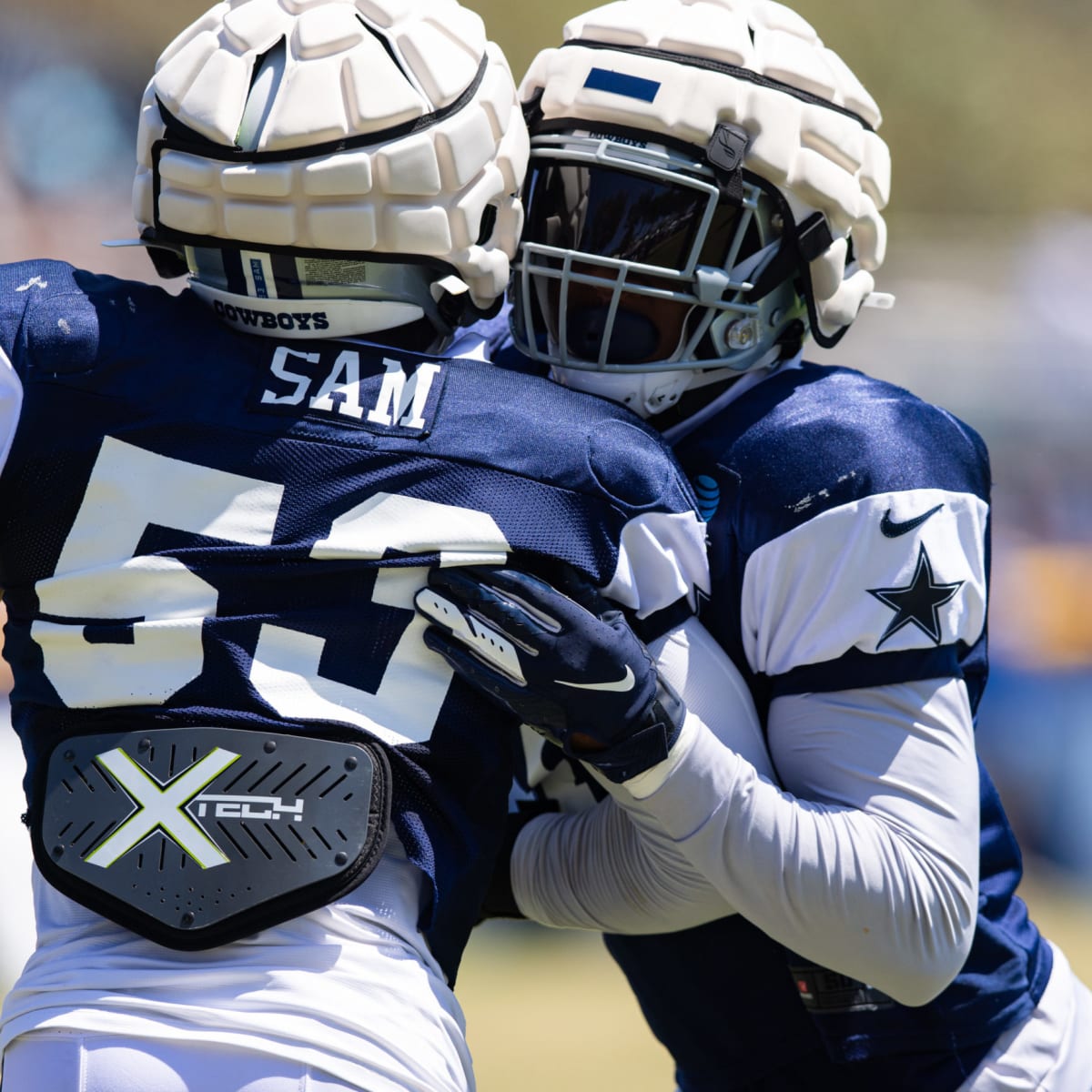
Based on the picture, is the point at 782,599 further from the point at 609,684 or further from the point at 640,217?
the point at 640,217

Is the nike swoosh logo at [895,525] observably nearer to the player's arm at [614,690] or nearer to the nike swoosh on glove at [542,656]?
the player's arm at [614,690]

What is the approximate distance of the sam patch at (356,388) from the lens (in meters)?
1.41

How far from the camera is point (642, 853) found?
5.54 feet

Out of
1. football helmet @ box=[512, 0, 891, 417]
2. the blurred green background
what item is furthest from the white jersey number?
the blurred green background

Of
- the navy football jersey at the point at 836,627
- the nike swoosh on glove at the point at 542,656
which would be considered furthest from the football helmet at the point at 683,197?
the nike swoosh on glove at the point at 542,656

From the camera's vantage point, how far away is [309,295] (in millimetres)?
1488

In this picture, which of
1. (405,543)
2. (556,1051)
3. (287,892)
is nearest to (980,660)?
(405,543)

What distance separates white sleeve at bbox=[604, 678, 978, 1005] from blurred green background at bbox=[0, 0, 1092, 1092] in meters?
2.60

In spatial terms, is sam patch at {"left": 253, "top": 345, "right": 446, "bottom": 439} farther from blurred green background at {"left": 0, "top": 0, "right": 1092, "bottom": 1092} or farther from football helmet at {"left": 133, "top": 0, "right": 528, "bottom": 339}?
blurred green background at {"left": 0, "top": 0, "right": 1092, "bottom": 1092}

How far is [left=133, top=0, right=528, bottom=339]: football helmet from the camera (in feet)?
4.72

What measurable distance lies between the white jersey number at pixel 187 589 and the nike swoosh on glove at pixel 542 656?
0.11 feet

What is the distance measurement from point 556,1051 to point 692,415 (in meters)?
2.78

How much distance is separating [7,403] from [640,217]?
88 centimetres

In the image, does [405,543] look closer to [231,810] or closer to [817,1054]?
[231,810]
